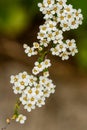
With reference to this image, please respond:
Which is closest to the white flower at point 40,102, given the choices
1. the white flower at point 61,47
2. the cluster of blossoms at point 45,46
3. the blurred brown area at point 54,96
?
the cluster of blossoms at point 45,46

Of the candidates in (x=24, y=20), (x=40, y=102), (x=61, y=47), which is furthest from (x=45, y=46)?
(x=24, y=20)

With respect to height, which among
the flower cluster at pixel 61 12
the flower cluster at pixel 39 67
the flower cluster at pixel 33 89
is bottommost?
the flower cluster at pixel 33 89

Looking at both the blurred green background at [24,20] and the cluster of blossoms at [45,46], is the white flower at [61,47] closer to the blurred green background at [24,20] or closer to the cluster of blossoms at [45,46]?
the cluster of blossoms at [45,46]

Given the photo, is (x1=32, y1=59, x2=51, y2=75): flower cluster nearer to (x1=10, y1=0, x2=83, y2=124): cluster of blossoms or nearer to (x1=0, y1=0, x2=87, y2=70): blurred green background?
(x1=10, y1=0, x2=83, y2=124): cluster of blossoms

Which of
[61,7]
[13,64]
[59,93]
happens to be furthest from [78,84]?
[61,7]

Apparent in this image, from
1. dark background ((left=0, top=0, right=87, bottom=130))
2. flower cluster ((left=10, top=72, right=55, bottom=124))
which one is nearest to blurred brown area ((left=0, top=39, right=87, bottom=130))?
dark background ((left=0, top=0, right=87, bottom=130))

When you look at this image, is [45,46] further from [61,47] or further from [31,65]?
[31,65]
